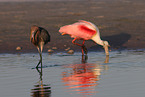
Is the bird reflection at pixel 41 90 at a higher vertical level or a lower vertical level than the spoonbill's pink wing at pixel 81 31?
lower

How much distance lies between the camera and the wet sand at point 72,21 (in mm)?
16750

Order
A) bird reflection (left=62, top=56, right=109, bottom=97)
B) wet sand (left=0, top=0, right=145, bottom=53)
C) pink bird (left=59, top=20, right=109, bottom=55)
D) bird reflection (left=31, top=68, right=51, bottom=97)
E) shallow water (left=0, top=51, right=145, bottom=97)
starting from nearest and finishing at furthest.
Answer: bird reflection (left=31, top=68, right=51, bottom=97) → shallow water (left=0, top=51, right=145, bottom=97) → bird reflection (left=62, top=56, right=109, bottom=97) → pink bird (left=59, top=20, right=109, bottom=55) → wet sand (left=0, top=0, right=145, bottom=53)

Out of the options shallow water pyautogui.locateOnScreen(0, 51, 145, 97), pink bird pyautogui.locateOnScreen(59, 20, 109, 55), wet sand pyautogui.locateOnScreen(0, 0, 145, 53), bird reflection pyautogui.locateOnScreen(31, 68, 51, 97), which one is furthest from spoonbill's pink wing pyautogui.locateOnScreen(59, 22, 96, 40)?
bird reflection pyautogui.locateOnScreen(31, 68, 51, 97)

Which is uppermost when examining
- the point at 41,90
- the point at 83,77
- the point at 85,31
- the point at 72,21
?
the point at 72,21

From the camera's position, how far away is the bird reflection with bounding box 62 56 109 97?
8931 mm

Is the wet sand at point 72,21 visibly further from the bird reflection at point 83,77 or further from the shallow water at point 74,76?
the bird reflection at point 83,77

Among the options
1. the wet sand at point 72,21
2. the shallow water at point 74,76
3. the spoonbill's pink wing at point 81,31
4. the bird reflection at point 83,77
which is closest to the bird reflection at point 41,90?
the shallow water at point 74,76

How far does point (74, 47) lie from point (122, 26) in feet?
15.1

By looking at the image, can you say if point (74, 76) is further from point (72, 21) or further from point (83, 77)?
point (72, 21)

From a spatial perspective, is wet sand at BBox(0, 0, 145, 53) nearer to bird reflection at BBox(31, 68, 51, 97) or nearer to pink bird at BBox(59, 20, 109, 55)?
pink bird at BBox(59, 20, 109, 55)

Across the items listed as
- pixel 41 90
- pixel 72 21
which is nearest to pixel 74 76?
pixel 41 90

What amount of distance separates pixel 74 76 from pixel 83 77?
262mm

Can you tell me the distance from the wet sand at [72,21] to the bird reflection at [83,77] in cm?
389

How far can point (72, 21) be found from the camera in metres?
21.9
